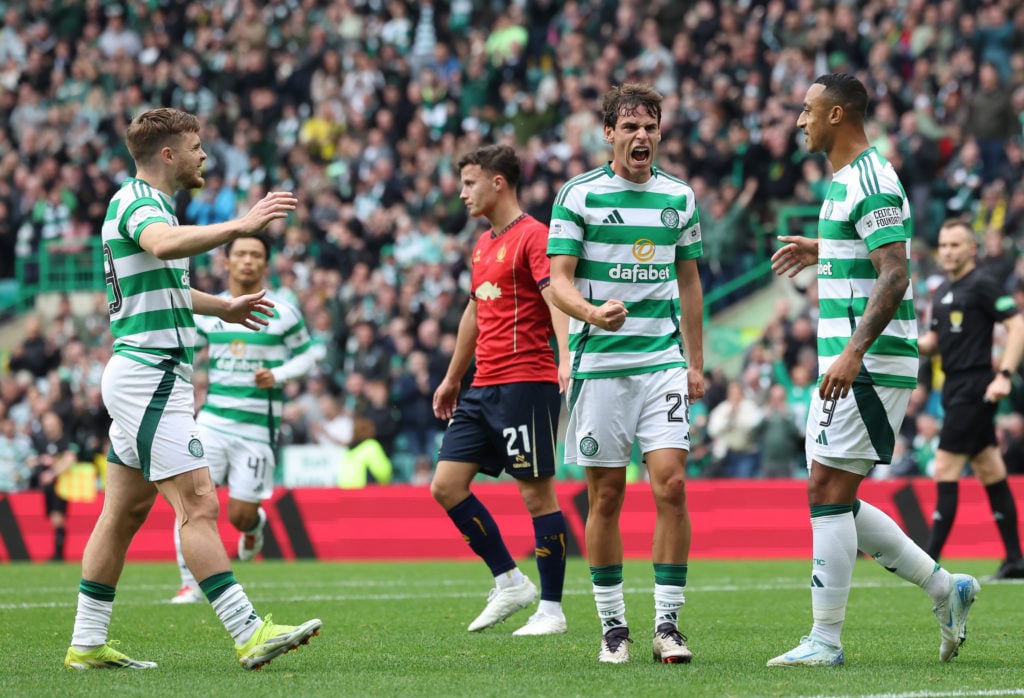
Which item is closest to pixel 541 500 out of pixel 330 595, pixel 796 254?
pixel 796 254

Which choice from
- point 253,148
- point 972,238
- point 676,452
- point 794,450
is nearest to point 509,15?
point 253,148

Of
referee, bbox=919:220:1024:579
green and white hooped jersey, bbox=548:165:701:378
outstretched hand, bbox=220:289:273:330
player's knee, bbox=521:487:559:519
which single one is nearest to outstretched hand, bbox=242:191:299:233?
outstretched hand, bbox=220:289:273:330

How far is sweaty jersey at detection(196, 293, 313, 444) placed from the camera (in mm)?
10961

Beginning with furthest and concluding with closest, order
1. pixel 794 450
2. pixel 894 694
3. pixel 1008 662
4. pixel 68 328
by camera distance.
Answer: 1. pixel 68 328
2. pixel 794 450
3. pixel 1008 662
4. pixel 894 694

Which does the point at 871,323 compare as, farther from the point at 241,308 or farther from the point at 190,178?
the point at 190,178

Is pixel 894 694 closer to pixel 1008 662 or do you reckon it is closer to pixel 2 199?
pixel 1008 662

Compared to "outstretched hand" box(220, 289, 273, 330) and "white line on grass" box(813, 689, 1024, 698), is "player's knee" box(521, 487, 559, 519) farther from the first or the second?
"white line on grass" box(813, 689, 1024, 698)

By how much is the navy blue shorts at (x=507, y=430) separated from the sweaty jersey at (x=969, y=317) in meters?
3.81

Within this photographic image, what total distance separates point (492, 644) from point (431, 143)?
51.9 feet

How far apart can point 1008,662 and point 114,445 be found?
13.4 ft

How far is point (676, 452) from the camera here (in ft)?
21.7

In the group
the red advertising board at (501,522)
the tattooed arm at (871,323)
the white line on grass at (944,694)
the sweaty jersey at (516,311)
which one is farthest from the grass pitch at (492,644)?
the red advertising board at (501,522)

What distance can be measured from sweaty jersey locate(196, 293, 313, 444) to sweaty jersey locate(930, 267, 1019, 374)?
185 inches

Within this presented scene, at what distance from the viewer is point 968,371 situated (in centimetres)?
1084
